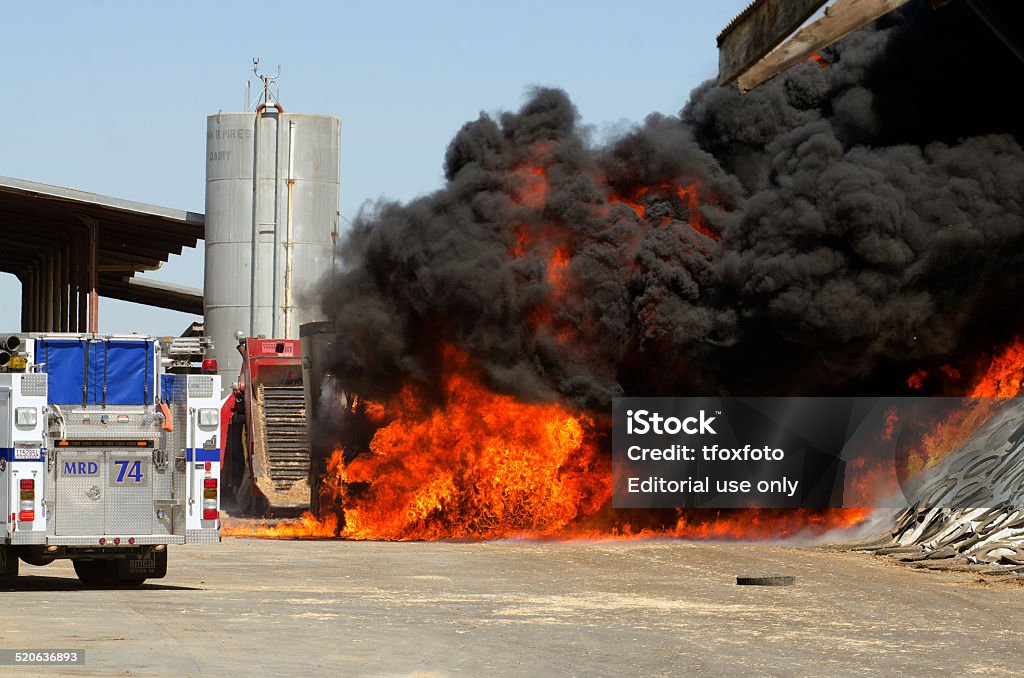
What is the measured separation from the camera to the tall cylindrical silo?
148 ft

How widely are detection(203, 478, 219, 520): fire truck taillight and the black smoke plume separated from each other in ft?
37.2

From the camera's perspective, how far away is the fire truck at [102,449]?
16.4 m

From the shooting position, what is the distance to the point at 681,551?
944 inches

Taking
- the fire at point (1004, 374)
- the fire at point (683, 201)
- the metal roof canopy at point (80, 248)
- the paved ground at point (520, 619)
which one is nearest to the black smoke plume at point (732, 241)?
the fire at point (683, 201)

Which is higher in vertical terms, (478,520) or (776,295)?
(776,295)

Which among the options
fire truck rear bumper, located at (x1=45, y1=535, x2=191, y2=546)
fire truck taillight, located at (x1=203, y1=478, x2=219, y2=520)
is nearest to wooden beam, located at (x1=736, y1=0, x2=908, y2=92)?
fire truck taillight, located at (x1=203, y1=478, x2=219, y2=520)

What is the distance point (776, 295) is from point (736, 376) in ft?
7.65

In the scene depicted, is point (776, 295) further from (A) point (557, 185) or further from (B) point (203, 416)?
(B) point (203, 416)

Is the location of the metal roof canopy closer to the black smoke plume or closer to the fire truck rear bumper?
the black smoke plume

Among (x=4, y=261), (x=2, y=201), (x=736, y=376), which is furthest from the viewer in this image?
(x=4, y=261)

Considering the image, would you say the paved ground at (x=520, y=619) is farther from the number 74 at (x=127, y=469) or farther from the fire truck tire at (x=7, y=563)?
the number 74 at (x=127, y=469)

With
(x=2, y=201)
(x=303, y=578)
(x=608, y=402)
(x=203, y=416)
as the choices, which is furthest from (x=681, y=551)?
(x=2, y=201)

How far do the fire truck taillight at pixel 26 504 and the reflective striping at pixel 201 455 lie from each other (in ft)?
5.94

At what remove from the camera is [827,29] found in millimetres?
15258
